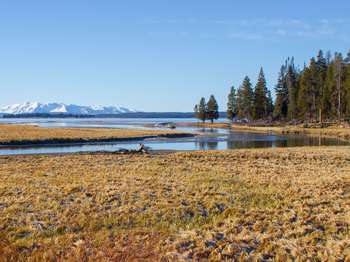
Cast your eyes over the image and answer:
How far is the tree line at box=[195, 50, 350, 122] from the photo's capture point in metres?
84.7

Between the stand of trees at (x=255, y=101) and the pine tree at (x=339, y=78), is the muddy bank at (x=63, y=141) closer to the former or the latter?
the pine tree at (x=339, y=78)

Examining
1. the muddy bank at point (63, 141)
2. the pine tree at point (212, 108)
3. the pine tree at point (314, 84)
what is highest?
the pine tree at point (314, 84)

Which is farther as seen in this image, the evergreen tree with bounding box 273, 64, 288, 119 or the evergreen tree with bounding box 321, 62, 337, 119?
the evergreen tree with bounding box 273, 64, 288, 119

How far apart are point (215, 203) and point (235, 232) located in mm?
2928

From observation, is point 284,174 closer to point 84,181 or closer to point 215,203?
point 215,203

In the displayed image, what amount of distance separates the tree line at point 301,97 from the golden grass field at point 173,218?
227 feet

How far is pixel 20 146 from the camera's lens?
153 ft

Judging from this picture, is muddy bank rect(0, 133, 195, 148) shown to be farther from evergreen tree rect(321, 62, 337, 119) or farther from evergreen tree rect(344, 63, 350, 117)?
evergreen tree rect(321, 62, 337, 119)

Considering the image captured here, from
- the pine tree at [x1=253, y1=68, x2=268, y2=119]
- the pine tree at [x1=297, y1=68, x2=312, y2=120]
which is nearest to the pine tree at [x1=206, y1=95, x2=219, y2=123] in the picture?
the pine tree at [x1=253, y1=68, x2=268, y2=119]

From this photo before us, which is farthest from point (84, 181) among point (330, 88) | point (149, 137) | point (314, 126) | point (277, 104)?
point (277, 104)

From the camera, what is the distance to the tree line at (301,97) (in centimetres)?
8469

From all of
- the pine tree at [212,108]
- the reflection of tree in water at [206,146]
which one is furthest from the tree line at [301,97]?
the reflection of tree in water at [206,146]

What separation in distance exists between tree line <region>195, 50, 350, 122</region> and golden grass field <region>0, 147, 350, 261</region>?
69.1 meters

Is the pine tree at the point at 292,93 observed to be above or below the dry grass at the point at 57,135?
above
